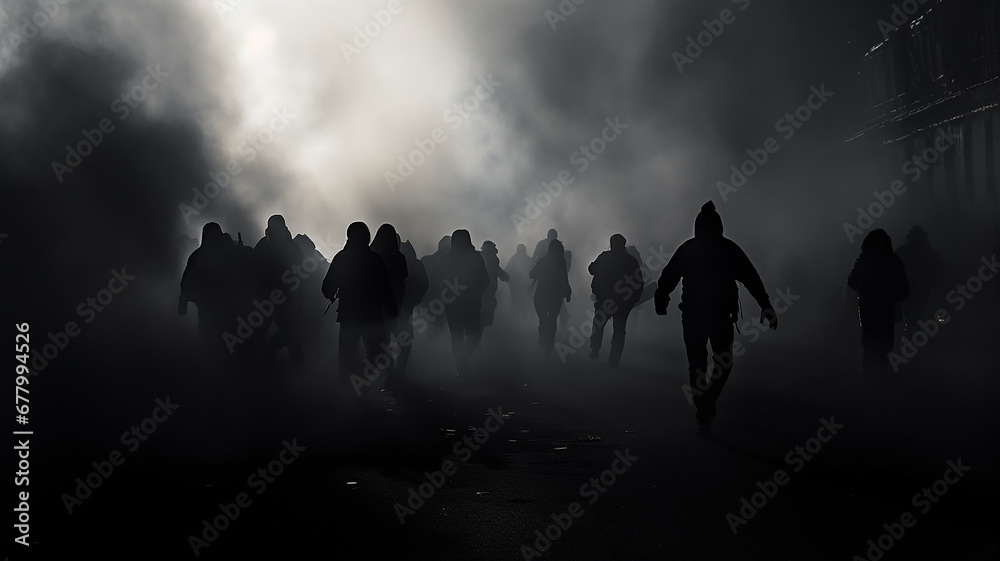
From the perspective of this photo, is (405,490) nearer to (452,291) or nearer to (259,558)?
(259,558)

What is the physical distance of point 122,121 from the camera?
28.8 metres

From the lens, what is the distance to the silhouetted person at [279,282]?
548 inches

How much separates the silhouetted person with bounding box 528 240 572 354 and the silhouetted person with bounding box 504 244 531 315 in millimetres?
7445

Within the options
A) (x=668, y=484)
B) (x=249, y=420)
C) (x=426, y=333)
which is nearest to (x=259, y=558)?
(x=668, y=484)

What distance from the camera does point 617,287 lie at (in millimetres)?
16734

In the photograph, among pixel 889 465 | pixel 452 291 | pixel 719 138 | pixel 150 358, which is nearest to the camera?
pixel 889 465

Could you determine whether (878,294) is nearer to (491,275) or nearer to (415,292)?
(415,292)

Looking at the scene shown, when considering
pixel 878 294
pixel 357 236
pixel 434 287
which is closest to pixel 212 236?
pixel 357 236

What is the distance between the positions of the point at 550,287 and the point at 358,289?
23.0ft

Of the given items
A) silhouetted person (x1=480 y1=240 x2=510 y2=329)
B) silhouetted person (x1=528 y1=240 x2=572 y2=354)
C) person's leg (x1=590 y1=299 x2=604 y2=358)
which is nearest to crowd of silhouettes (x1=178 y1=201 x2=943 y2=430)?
person's leg (x1=590 y1=299 x2=604 y2=358)

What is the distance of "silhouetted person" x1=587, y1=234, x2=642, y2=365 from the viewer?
1669 centimetres

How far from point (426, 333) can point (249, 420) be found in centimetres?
935

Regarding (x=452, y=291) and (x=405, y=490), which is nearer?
(x=405, y=490)

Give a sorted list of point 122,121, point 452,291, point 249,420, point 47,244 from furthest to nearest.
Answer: point 122,121
point 47,244
point 452,291
point 249,420
